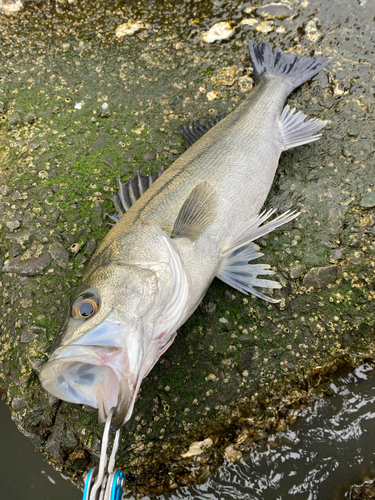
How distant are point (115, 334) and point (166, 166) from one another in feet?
6.95

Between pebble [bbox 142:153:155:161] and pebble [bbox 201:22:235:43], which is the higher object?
pebble [bbox 201:22:235:43]

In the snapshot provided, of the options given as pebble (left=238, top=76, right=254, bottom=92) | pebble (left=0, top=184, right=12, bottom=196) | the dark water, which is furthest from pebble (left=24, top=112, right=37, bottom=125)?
the dark water

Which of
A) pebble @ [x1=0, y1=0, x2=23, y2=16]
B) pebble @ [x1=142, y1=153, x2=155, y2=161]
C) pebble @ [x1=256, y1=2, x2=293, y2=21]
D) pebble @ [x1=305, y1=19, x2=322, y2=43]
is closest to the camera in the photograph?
pebble @ [x1=142, y1=153, x2=155, y2=161]

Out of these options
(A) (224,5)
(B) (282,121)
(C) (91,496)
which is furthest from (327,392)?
(A) (224,5)

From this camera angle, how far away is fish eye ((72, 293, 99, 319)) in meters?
2.11

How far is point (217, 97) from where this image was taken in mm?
3939

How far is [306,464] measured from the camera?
2771 millimetres

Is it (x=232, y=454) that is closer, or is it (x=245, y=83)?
(x=232, y=454)

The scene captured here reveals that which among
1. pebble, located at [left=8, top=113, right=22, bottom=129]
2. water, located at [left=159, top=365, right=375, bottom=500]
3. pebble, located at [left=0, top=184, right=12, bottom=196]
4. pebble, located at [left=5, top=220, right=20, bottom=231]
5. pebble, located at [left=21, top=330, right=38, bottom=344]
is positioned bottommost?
water, located at [left=159, top=365, right=375, bottom=500]

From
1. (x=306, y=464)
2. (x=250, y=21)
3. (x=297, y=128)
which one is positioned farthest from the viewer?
(x=250, y=21)

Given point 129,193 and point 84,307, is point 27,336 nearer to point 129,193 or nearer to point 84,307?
point 84,307

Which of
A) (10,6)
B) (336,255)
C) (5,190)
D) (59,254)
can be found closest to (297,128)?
(336,255)

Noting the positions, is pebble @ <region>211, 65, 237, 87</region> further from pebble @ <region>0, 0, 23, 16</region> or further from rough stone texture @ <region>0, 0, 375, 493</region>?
pebble @ <region>0, 0, 23, 16</region>

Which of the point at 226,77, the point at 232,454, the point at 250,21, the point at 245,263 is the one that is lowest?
the point at 232,454
